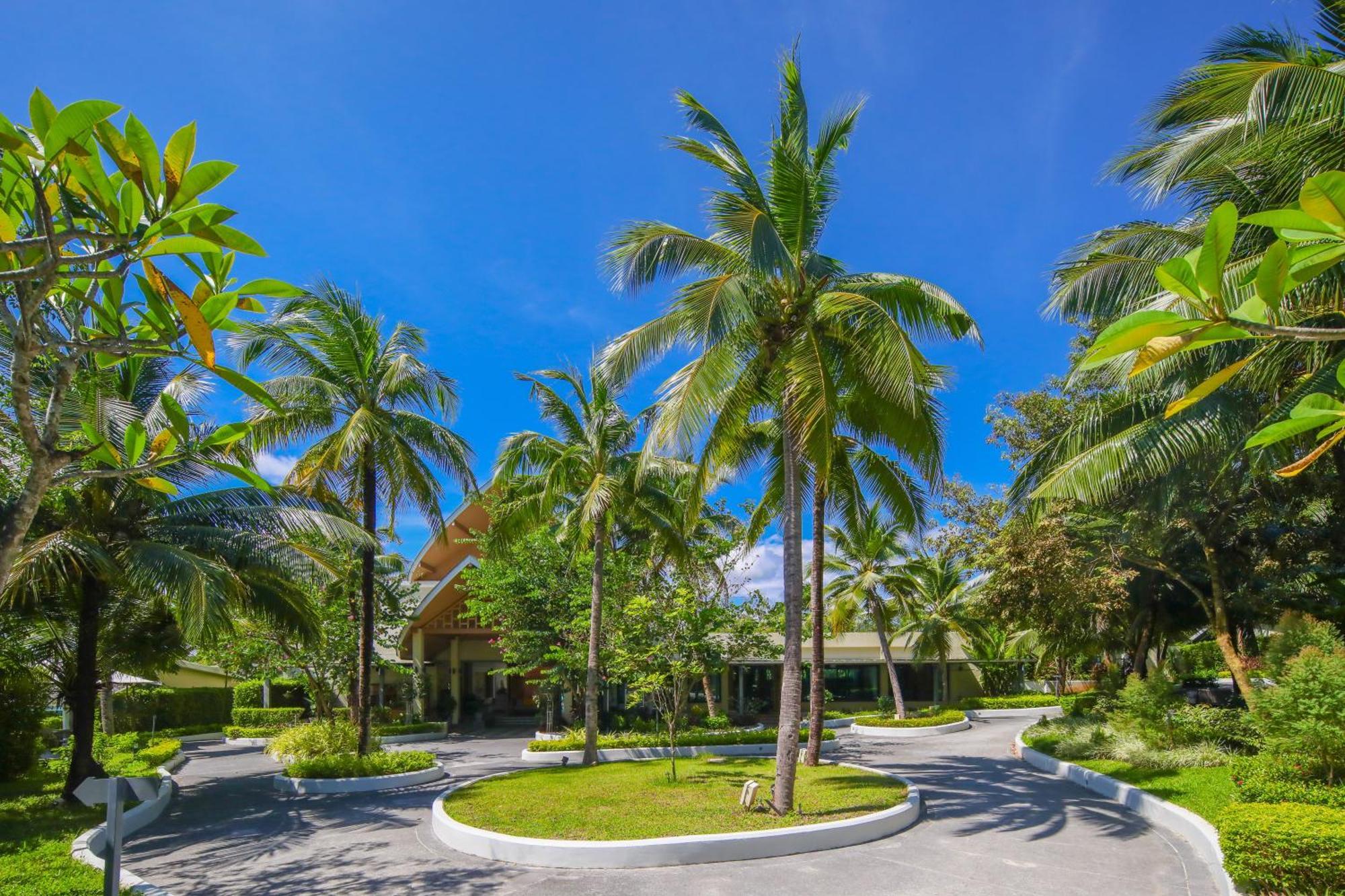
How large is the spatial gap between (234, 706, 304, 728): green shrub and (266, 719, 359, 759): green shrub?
498 inches

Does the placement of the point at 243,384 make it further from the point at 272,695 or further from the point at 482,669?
the point at 272,695

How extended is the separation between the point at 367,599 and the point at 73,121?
1402cm

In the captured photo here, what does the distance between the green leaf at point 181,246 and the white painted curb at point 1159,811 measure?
30.5ft

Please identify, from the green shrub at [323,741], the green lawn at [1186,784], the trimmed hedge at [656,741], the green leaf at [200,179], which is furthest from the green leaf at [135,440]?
the trimmed hedge at [656,741]

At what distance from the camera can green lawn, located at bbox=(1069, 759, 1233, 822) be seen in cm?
1048

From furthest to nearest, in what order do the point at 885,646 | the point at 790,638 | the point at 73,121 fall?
1. the point at 885,646
2. the point at 790,638
3. the point at 73,121

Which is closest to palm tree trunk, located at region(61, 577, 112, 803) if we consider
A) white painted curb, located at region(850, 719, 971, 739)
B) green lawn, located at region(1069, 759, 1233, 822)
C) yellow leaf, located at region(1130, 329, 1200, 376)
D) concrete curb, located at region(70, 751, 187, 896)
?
concrete curb, located at region(70, 751, 187, 896)

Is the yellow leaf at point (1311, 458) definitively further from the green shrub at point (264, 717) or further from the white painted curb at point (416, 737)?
the green shrub at point (264, 717)

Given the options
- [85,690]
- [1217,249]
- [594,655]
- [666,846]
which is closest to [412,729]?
[594,655]

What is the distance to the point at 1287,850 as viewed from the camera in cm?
692

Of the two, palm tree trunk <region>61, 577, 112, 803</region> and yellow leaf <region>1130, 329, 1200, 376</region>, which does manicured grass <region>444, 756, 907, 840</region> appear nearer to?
palm tree trunk <region>61, 577, 112, 803</region>

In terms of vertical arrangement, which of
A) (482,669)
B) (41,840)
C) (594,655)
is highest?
(594,655)

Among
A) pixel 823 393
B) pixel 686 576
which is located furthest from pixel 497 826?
pixel 686 576

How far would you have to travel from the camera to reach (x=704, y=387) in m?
11.5
